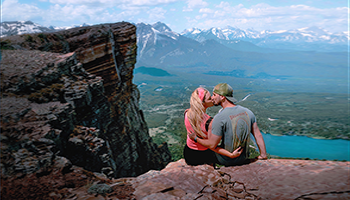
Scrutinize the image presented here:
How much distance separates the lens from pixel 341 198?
3865 millimetres

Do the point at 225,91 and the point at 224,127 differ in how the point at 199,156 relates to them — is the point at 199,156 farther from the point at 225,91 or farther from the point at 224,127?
the point at 225,91

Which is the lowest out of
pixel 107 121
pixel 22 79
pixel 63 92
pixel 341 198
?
pixel 107 121

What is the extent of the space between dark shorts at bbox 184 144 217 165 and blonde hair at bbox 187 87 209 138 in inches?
39.8

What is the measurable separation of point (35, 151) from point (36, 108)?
4.26 metres

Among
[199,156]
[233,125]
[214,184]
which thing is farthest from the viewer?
[199,156]

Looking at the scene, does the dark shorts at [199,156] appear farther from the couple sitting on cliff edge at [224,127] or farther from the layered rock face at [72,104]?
the layered rock face at [72,104]

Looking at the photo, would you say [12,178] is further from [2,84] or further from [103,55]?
[103,55]

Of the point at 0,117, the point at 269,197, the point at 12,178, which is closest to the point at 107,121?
the point at 0,117

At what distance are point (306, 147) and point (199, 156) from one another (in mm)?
125673

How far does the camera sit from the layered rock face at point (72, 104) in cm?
995

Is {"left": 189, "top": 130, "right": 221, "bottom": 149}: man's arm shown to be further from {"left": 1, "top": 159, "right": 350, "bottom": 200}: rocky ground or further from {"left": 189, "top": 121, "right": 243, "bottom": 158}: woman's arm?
{"left": 1, "top": 159, "right": 350, "bottom": 200}: rocky ground

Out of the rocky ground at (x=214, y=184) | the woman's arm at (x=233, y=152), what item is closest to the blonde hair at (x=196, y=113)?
the woman's arm at (x=233, y=152)

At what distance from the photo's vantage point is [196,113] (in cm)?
647

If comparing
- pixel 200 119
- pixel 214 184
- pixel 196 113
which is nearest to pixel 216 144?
pixel 200 119
